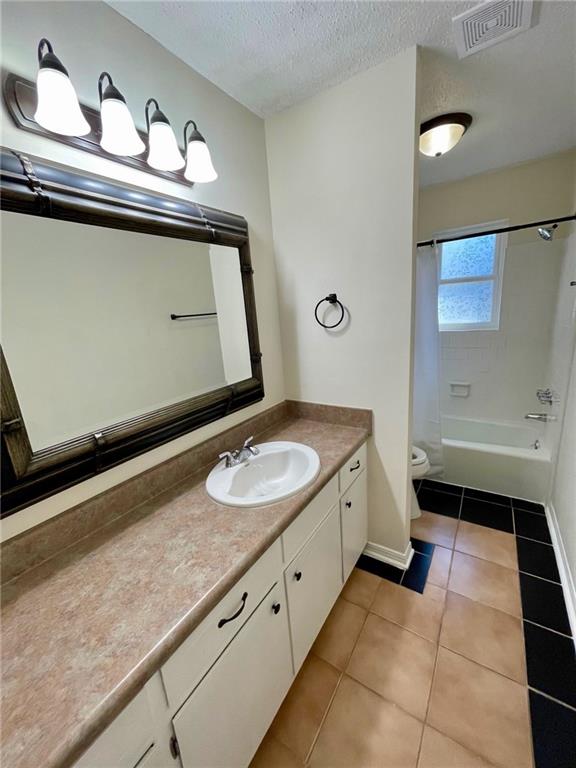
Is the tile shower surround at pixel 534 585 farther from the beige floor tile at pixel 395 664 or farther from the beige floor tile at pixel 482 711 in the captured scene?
the beige floor tile at pixel 395 664

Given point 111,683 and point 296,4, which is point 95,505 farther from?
point 296,4

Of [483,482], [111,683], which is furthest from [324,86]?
[483,482]

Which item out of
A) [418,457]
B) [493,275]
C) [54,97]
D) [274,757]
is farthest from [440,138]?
[274,757]

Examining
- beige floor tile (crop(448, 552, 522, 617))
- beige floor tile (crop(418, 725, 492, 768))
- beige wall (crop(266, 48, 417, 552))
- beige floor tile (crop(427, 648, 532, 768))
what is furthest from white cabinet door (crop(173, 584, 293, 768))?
beige floor tile (crop(448, 552, 522, 617))

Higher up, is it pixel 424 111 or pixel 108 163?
pixel 424 111

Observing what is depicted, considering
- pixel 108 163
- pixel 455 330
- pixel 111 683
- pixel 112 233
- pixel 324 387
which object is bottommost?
pixel 111 683

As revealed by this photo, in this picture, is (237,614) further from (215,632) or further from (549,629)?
(549,629)

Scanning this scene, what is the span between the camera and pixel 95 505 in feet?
3.15

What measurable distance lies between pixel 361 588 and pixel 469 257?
2.61 meters

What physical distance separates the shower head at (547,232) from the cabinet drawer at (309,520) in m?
2.15

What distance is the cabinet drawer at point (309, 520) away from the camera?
104 cm

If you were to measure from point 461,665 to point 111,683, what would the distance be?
4.52ft

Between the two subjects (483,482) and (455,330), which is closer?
(483,482)

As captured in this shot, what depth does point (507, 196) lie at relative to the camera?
7.45 ft
